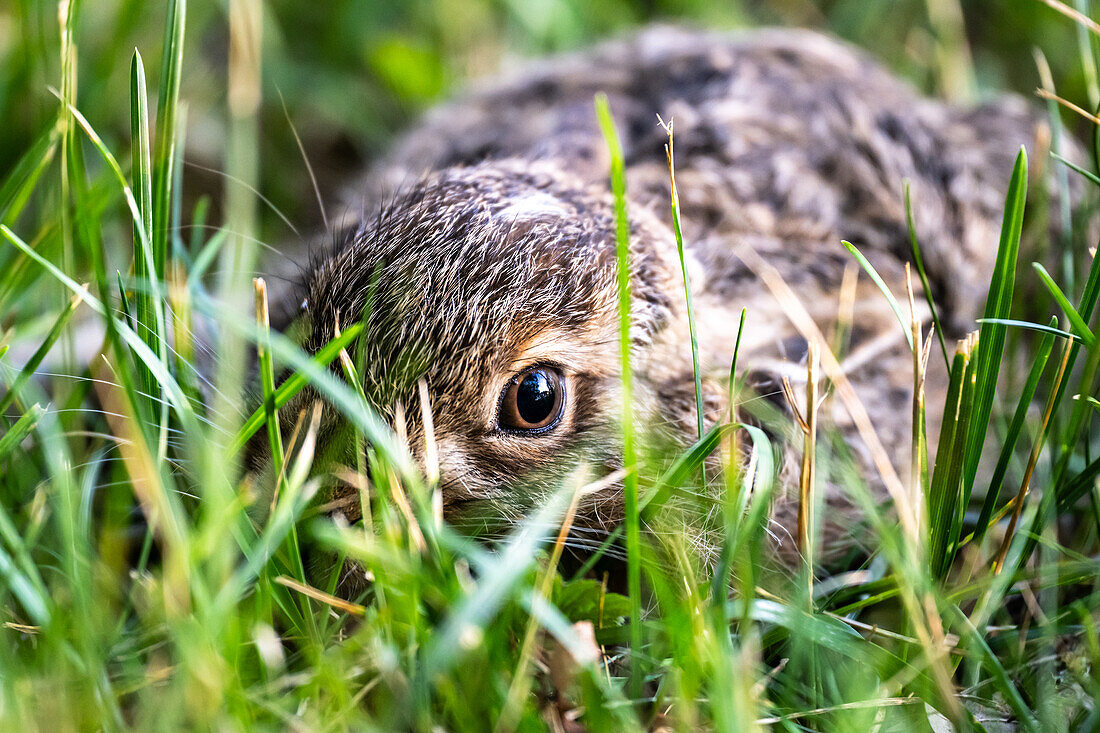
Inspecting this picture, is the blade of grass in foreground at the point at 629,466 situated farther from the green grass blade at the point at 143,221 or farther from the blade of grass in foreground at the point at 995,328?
the green grass blade at the point at 143,221

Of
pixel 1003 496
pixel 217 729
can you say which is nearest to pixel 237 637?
pixel 217 729

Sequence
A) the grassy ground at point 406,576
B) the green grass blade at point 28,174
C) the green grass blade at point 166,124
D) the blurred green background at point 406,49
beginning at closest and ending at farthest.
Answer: the grassy ground at point 406,576, the green grass blade at point 166,124, the green grass blade at point 28,174, the blurred green background at point 406,49

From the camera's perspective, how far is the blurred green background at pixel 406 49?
448 cm

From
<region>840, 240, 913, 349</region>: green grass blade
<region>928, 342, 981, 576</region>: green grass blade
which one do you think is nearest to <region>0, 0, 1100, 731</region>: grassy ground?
<region>928, 342, 981, 576</region>: green grass blade

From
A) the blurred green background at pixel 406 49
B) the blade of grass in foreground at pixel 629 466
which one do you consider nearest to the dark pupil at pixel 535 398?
the blade of grass in foreground at pixel 629 466

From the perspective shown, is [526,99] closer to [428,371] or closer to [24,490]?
[428,371]

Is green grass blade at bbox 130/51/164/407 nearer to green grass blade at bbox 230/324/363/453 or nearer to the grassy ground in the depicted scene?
the grassy ground

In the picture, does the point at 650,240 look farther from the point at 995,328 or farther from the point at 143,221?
the point at 143,221

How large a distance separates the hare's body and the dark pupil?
0.03 meters

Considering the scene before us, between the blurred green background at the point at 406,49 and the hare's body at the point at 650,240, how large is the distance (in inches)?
19.6

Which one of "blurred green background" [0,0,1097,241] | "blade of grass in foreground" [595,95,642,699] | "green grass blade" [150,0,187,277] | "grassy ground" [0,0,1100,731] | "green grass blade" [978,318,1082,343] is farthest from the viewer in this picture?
"blurred green background" [0,0,1097,241]

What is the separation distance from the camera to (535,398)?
2.28 m

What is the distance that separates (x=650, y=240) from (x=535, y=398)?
25.3 inches

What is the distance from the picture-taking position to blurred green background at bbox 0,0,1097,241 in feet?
14.7
